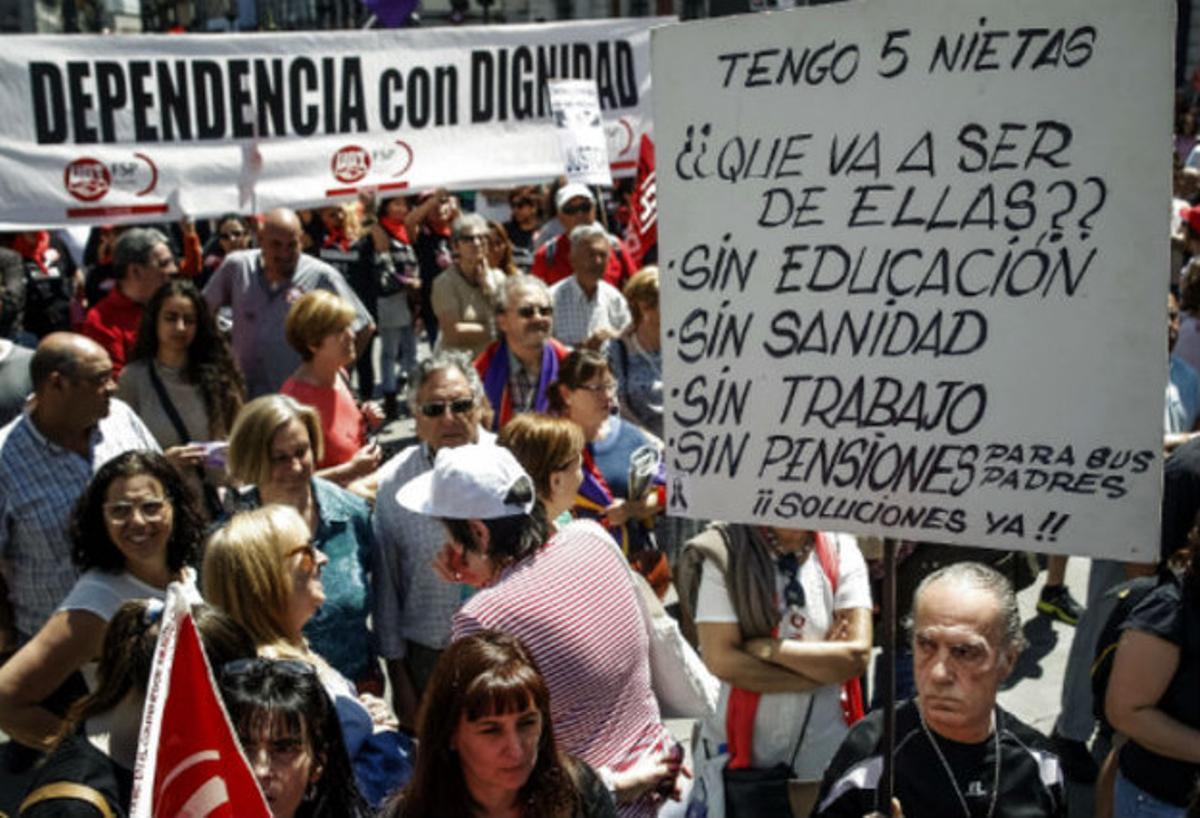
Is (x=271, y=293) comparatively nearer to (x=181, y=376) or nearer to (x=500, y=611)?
(x=181, y=376)

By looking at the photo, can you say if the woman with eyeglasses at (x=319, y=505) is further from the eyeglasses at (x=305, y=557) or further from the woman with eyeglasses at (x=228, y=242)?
the woman with eyeglasses at (x=228, y=242)

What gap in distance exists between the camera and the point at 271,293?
20.9 ft

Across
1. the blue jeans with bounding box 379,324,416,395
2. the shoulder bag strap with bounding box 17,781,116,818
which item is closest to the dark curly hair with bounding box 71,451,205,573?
the shoulder bag strap with bounding box 17,781,116,818

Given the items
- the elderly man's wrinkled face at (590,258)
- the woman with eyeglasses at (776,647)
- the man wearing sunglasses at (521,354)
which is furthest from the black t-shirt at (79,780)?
the elderly man's wrinkled face at (590,258)

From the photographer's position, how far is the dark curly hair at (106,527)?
11.8ft

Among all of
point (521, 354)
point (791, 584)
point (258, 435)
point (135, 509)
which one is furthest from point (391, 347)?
point (791, 584)

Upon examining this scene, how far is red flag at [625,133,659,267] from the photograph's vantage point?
8.16 m

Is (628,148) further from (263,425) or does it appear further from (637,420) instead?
(263,425)

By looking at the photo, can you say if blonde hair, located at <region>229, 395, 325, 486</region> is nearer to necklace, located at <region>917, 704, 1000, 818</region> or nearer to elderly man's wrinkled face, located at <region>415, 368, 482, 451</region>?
elderly man's wrinkled face, located at <region>415, 368, 482, 451</region>

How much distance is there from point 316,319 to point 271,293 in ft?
3.99

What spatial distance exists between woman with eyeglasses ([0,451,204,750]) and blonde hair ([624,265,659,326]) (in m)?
2.55

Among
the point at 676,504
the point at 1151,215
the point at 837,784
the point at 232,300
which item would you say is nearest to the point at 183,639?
the point at 676,504

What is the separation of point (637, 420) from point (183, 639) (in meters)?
3.92

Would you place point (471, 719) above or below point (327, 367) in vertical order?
below
